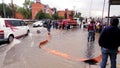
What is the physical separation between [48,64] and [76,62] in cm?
126

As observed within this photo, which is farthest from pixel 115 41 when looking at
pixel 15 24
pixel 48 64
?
pixel 15 24

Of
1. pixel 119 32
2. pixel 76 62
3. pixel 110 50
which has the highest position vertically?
pixel 119 32

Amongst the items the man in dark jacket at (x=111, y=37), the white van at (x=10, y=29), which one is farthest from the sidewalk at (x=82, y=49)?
the white van at (x=10, y=29)

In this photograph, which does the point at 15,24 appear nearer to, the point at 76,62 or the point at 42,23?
the point at 76,62

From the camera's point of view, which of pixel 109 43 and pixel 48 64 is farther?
pixel 48 64

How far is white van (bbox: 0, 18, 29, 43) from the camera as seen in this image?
17156mm

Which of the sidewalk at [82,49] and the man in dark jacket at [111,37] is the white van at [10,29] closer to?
the sidewalk at [82,49]

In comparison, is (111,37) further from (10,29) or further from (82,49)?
(10,29)

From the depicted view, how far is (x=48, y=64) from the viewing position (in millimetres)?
9625

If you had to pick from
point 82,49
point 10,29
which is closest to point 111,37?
point 82,49

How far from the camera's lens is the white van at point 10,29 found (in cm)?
1716

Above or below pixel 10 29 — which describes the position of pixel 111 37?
above

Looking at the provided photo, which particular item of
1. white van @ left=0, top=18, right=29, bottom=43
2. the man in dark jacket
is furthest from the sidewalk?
white van @ left=0, top=18, right=29, bottom=43

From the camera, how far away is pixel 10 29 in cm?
1855
